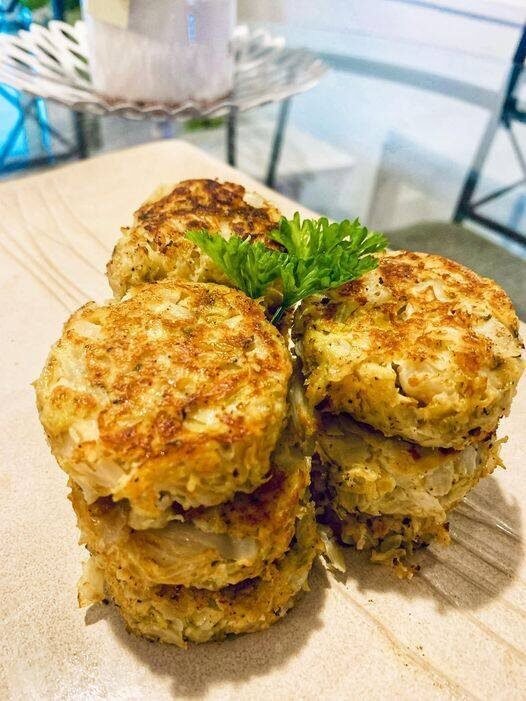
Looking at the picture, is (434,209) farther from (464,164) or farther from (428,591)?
(428,591)

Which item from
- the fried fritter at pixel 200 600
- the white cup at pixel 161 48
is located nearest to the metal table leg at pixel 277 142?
the white cup at pixel 161 48

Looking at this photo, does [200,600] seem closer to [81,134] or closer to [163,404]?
[163,404]

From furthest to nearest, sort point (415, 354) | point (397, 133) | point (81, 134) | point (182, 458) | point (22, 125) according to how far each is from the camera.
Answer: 1. point (81, 134)
2. point (397, 133)
3. point (22, 125)
4. point (415, 354)
5. point (182, 458)

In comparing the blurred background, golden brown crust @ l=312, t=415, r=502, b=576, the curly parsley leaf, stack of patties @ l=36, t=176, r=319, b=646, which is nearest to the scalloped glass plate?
the blurred background

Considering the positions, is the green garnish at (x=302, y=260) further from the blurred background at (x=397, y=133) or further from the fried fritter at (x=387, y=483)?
the blurred background at (x=397, y=133)

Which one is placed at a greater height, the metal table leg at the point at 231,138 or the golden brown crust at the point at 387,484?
the golden brown crust at the point at 387,484

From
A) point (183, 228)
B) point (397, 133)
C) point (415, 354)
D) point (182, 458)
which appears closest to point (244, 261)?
point (183, 228)

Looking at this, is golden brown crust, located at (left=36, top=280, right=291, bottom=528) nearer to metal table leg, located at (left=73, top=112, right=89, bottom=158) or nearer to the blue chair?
the blue chair
